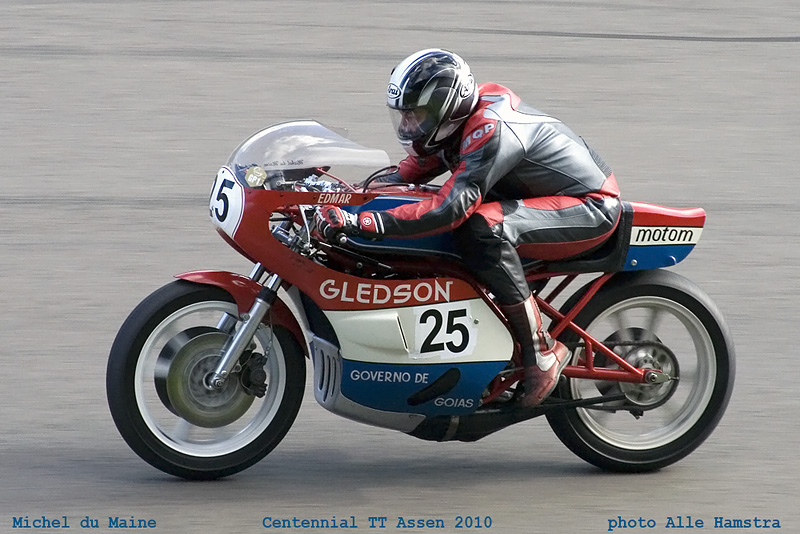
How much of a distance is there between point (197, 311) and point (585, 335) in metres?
1.55

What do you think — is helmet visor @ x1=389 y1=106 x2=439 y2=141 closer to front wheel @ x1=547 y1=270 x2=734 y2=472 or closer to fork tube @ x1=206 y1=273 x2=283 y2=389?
fork tube @ x1=206 y1=273 x2=283 y2=389

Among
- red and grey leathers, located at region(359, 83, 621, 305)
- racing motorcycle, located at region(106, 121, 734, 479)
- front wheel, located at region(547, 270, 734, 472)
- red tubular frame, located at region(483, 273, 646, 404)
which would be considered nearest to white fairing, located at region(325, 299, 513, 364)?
racing motorcycle, located at region(106, 121, 734, 479)

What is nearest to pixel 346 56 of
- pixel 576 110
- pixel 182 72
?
pixel 182 72

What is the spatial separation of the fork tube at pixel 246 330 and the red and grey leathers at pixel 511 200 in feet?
1.74

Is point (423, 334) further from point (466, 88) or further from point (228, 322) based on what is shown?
point (466, 88)

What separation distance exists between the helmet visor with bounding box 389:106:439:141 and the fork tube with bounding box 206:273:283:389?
74 centimetres

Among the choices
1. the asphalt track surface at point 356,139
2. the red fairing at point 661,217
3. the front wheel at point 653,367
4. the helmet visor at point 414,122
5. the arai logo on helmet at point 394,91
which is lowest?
the asphalt track surface at point 356,139

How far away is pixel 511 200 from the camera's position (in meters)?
5.21

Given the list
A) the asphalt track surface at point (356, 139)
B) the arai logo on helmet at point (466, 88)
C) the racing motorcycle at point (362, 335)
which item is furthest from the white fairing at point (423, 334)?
the arai logo on helmet at point (466, 88)

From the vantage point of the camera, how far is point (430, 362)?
514 centimetres

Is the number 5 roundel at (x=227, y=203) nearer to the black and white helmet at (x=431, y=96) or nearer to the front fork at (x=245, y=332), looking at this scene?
the front fork at (x=245, y=332)

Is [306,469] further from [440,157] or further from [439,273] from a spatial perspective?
[440,157]

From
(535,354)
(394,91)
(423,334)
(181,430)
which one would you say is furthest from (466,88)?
(181,430)

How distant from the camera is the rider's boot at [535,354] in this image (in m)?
5.16
